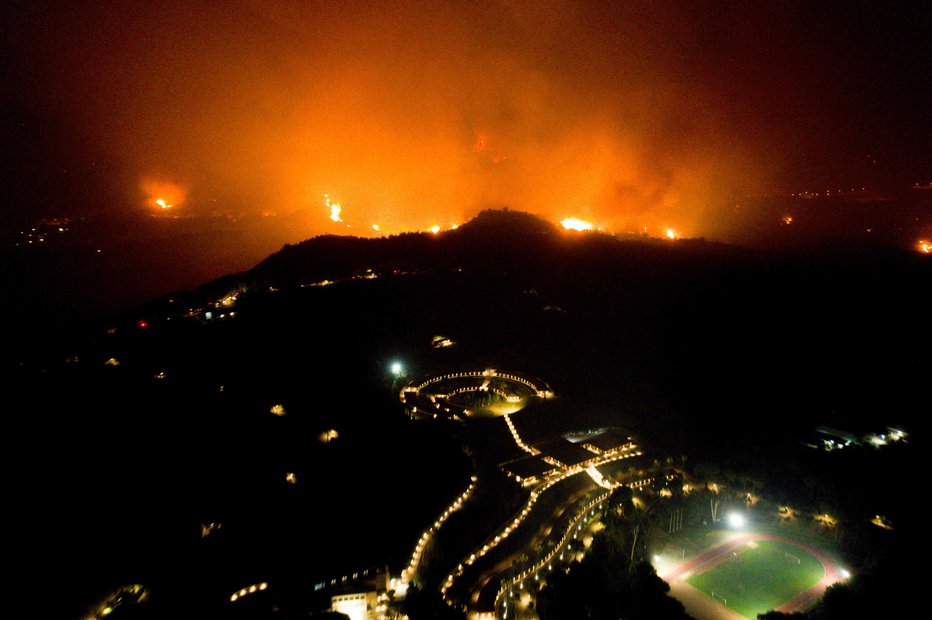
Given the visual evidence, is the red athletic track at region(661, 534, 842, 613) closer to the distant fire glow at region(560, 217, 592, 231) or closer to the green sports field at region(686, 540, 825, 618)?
the green sports field at region(686, 540, 825, 618)

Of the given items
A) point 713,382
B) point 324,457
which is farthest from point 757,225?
point 324,457

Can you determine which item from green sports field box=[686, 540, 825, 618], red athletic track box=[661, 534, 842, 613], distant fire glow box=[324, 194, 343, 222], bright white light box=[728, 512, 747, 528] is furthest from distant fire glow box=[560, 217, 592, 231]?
green sports field box=[686, 540, 825, 618]

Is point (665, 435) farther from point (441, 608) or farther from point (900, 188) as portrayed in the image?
point (900, 188)

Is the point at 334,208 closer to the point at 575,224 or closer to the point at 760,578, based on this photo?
the point at 575,224

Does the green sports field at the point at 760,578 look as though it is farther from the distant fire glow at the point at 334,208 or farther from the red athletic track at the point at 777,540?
the distant fire glow at the point at 334,208

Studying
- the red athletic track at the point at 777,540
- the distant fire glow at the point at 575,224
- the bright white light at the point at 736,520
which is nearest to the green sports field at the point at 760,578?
the red athletic track at the point at 777,540

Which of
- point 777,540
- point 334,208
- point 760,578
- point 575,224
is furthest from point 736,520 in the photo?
point 334,208
